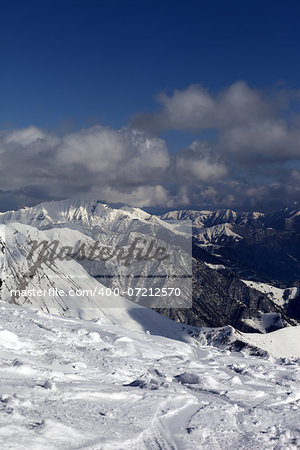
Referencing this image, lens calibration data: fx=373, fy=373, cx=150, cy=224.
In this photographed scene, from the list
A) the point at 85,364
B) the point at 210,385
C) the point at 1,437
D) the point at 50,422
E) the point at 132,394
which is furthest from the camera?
the point at 85,364

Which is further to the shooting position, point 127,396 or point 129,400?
point 127,396

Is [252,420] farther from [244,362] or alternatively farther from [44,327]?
[44,327]

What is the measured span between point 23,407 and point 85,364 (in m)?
8.66

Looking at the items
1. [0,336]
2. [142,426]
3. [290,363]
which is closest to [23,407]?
[142,426]

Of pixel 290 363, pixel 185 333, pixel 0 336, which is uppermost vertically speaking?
pixel 0 336

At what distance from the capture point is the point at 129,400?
15.2 meters

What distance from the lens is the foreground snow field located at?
11.7 m

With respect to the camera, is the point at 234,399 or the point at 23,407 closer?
the point at 23,407

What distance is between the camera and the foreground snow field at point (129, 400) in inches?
460

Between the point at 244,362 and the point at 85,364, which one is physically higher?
the point at 85,364

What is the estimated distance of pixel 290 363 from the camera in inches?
1258

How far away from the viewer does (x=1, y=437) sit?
10445 millimetres

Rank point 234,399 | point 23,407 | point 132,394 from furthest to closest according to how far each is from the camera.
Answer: point 234,399, point 132,394, point 23,407

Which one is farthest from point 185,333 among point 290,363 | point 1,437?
point 1,437
